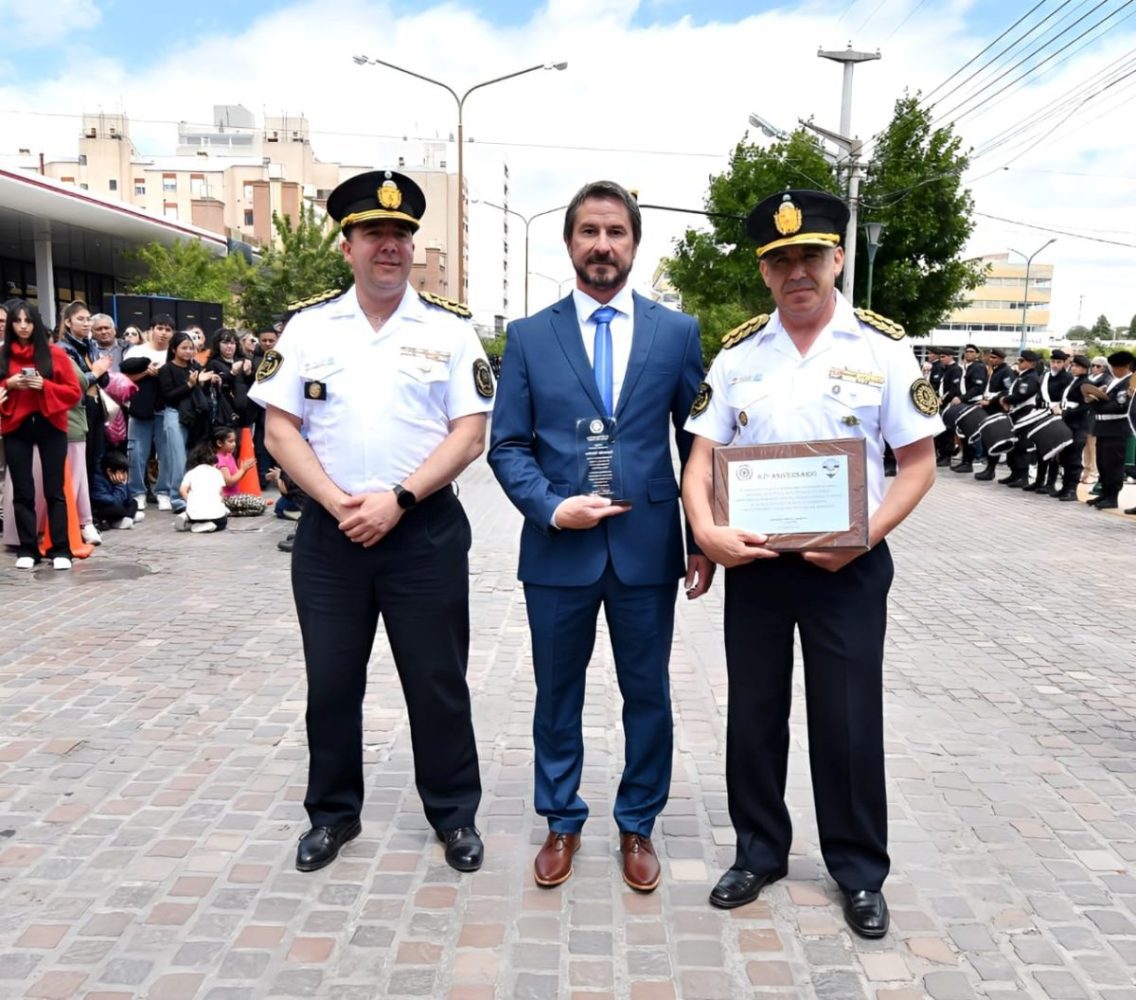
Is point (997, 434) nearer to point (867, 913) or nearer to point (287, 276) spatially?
point (867, 913)

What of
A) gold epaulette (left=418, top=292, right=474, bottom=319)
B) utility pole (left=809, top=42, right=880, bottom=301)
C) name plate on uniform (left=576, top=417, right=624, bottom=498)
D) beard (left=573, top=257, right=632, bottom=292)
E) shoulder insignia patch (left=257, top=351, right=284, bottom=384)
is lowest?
name plate on uniform (left=576, top=417, right=624, bottom=498)

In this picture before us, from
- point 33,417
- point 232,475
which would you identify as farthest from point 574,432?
point 232,475

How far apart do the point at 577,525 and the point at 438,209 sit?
92751 mm

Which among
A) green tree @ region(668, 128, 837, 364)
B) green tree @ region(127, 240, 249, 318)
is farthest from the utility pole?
green tree @ region(127, 240, 249, 318)

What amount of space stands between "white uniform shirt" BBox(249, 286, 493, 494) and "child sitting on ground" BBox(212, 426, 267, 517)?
7698 millimetres

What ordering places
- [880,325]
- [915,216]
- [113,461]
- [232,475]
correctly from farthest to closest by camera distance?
1. [915,216]
2. [232,475]
3. [113,461]
4. [880,325]

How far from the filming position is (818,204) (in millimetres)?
2744

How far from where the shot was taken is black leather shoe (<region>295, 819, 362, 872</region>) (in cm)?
323

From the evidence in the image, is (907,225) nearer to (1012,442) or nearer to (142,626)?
(1012,442)

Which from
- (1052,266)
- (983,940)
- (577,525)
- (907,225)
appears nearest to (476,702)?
(577,525)

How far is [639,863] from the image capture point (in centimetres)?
314

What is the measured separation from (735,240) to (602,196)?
33.5 metres

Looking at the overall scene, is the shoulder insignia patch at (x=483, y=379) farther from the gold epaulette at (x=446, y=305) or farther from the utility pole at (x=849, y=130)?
the utility pole at (x=849, y=130)

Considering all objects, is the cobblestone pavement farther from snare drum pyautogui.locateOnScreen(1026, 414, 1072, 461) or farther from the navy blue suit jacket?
snare drum pyautogui.locateOnScreen(1026, 414, 1072, 461)
